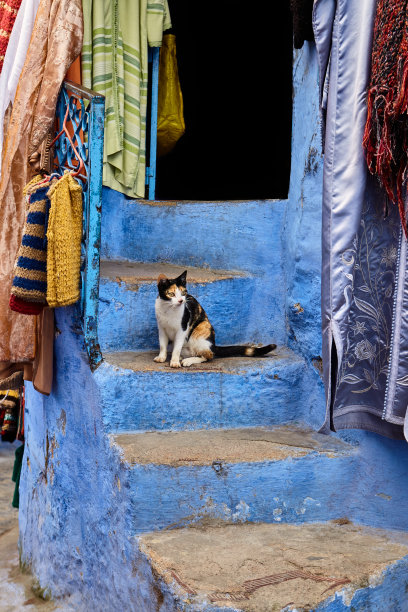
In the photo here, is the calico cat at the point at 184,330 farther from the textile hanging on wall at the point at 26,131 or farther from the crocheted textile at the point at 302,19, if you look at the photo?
the crocheted textile at the point at 302,19

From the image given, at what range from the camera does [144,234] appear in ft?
16.4

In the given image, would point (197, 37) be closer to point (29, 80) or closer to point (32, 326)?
point (29, 80)

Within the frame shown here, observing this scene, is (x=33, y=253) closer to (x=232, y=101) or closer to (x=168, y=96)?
(x=168, y=96)

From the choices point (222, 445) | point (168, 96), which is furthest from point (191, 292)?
point (168, 96)

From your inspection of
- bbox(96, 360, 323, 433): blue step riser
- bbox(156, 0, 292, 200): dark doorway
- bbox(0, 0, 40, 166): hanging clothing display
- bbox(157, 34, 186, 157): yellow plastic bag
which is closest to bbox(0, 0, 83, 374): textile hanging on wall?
bbox(0, 0, 40, 166): hanging clothing display

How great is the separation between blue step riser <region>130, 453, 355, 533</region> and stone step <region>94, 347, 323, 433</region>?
44 cm

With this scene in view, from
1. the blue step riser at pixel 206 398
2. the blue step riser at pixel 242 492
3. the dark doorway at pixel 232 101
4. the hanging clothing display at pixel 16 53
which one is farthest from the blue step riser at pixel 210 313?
the dark doorway at pixel 232 101

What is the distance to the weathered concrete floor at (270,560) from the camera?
2.57 meters

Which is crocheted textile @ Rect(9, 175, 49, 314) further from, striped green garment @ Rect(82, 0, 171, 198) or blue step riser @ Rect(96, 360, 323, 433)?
striped green garment @ Rect(82, 0, 171, 198)

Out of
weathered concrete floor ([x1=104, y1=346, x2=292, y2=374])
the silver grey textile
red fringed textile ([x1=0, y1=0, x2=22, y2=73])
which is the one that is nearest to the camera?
the silver grey textile

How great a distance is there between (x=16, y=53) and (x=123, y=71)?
3.44 ft

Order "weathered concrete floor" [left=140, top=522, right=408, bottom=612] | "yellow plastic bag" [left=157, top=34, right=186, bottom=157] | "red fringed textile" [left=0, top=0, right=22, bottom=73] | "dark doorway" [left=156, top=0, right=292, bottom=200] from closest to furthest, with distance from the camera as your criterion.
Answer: "weathered concrete floor" [left=140, top=522, right=408, bottom=612] → "red fringed textile" [left=0, top=0, right=22, bottom=73] → "yellow plastic bag" [left=157, top=34, right=186, bottom=157] → "dark doorway" [left=156, top=0, right=292, bottom=200]

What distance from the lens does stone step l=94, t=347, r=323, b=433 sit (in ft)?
11.6

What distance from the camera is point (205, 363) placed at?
3.87 m
